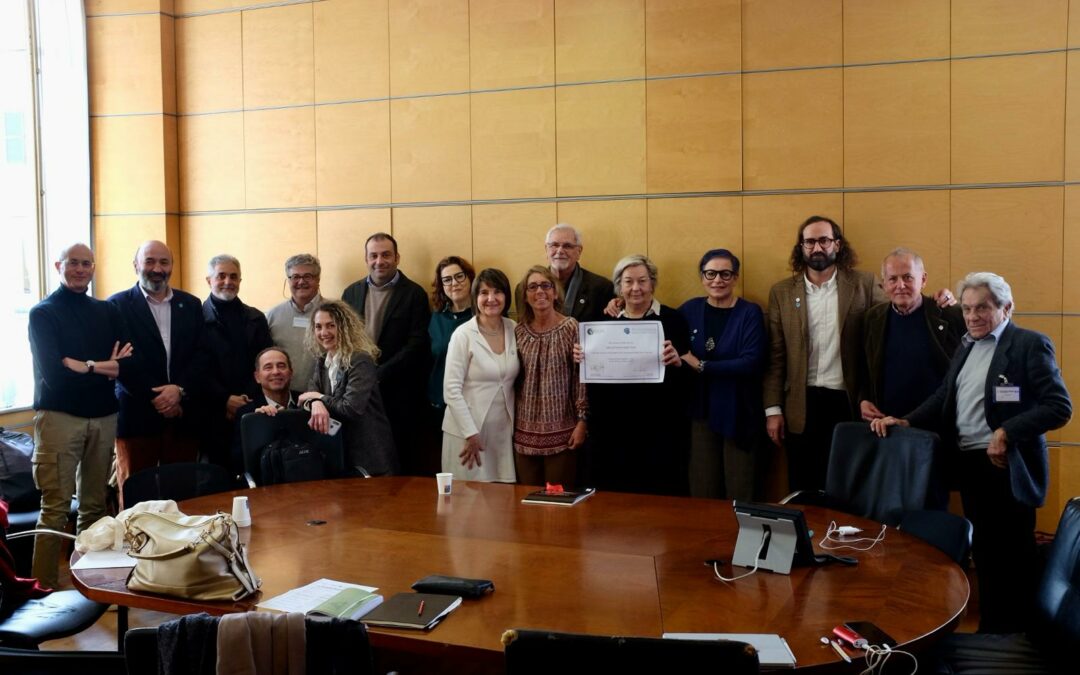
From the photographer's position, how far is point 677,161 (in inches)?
239

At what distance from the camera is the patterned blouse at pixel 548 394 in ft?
16.2

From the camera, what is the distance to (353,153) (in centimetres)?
679

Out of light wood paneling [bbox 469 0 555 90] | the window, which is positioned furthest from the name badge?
the window

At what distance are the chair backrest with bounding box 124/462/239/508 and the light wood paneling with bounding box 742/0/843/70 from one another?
13.9 ft

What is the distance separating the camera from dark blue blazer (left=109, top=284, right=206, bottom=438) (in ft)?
17.9

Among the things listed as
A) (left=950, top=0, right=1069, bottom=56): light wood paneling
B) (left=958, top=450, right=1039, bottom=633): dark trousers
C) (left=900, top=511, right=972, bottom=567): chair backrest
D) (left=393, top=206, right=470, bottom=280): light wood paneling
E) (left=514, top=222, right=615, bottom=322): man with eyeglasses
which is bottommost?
(left=958, top=450, right=1039, bottom=633): dark trousers

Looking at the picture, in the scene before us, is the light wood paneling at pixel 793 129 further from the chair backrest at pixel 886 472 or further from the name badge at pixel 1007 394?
the chair backrest at pixel 886 472

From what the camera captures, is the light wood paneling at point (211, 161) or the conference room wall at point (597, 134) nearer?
the conference room wall at point (597, 134)

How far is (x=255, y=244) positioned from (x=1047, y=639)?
6.04 m

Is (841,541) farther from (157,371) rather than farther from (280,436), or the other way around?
(157,371)

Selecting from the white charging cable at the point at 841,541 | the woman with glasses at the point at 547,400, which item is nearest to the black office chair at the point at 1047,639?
the white charging cable at the point at 841,541

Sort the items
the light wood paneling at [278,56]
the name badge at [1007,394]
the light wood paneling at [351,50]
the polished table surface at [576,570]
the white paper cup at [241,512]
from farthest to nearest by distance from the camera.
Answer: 1. the light wood paneling at [278,56]
2. the light wood paneling at [351,50]
3. the name badge at [1007,394]
4. the white paper cup at [241,512]
5. the polished table surface at [576,570]

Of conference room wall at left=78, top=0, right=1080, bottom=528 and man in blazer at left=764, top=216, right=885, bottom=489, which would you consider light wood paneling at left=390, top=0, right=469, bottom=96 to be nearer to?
conference room wall at left=78, top=0, right=1080, bottom=528

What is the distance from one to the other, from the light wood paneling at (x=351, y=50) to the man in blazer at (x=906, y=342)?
4.02 m
